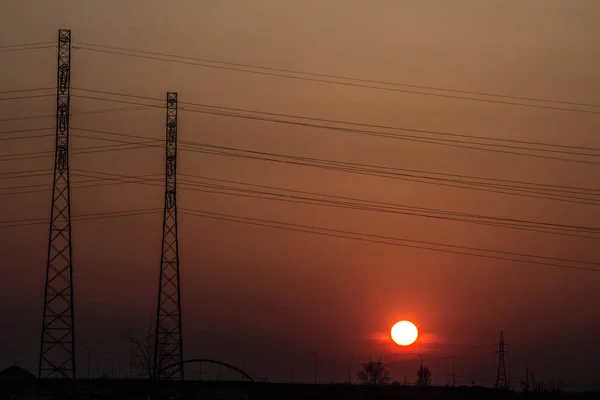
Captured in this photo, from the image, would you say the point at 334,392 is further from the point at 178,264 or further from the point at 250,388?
the point at 178,264

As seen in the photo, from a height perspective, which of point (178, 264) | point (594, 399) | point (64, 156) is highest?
point (64, 156)

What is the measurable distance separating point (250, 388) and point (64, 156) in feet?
177

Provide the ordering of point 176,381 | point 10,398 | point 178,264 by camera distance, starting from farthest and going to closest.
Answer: point 10,398, point 176,381, point 178,264

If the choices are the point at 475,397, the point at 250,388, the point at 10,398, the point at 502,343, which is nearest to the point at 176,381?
the point at 10,398

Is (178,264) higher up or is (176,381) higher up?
(178,264)

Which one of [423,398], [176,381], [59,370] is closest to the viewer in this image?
[59,370]

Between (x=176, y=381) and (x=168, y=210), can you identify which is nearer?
(x=168, y=210)

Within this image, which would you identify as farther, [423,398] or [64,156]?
[423,398]

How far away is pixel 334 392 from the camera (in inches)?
4956

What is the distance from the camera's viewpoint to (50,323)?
7106cm

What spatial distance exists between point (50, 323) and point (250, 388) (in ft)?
165

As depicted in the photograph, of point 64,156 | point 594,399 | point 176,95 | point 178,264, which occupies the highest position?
point 176,95

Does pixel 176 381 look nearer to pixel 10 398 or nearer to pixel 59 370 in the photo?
pixel 59 370

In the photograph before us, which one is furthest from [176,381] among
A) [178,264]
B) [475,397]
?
[475,397]
